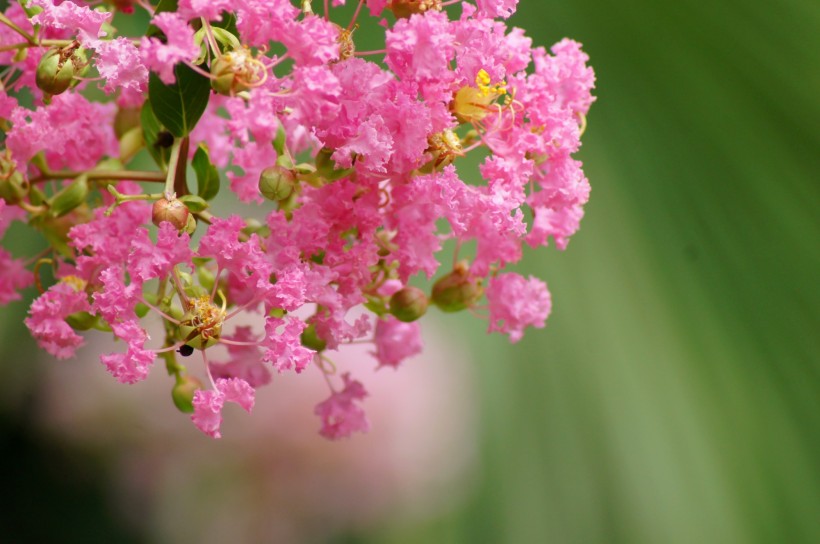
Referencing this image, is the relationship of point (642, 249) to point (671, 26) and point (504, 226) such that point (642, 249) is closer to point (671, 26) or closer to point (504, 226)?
point (671, 26)

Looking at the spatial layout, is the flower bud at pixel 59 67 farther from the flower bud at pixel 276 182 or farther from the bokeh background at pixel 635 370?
the bokeh background at pixel 635 370

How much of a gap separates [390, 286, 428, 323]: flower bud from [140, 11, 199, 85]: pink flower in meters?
0.16

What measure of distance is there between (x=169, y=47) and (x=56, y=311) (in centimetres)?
14

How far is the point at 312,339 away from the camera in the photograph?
43cm

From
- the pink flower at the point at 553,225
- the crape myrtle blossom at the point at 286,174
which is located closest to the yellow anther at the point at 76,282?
the crape myrtle blossom at the point at 286,174

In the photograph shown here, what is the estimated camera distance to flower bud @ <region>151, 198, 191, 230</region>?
363mm

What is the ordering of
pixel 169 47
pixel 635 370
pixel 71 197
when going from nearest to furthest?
1. pixel 169 47
2. pixel 71 197
3. pixel 635 370

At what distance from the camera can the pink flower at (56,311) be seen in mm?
406

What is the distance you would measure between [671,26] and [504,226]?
57 cm

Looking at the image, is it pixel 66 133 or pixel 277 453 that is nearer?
pixel 66 133

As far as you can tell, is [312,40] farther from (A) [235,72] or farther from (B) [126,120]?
(B) [126,120]

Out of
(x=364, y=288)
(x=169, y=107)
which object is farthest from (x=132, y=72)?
(x=364, y=288)

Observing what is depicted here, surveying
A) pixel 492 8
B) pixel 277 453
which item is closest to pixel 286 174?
pixel 492 8

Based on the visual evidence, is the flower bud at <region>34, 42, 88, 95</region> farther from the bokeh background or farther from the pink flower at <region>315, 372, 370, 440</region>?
the bokeh background
